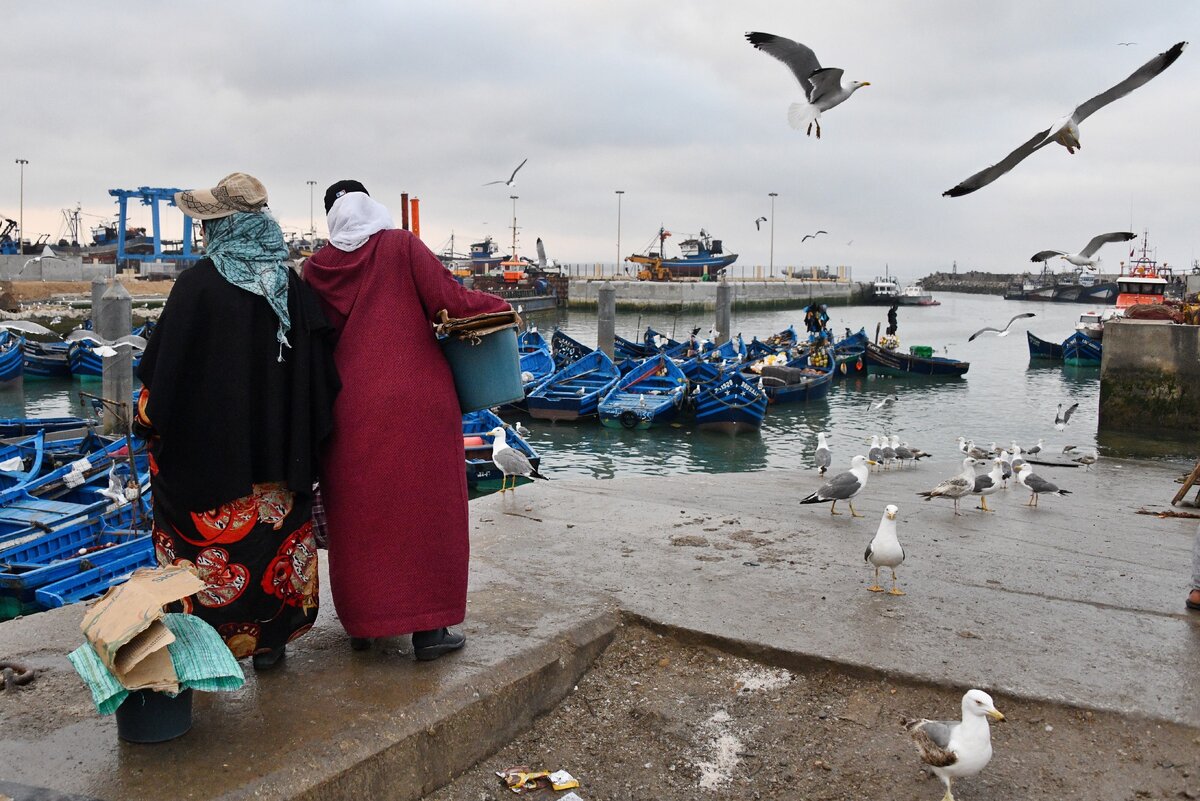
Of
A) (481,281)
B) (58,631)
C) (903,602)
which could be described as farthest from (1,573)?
(481,281)

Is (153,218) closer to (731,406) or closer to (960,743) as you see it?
(731,406)

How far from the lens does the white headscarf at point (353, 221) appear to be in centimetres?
284

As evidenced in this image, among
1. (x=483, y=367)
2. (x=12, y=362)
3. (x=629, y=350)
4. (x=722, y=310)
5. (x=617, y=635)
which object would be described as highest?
(x=483, y=367)

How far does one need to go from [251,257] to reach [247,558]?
2.73 ft

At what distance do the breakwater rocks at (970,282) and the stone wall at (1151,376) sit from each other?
340 feet

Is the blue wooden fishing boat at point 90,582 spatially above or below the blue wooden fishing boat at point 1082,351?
below

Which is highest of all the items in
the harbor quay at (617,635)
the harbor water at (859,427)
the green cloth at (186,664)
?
the green cloth at (186,664)

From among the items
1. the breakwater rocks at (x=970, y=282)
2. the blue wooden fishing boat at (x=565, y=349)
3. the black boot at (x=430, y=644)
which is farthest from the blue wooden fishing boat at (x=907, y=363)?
the breakwater rocks at (x=970, y=282)

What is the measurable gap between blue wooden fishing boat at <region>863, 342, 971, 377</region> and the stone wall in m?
13.3

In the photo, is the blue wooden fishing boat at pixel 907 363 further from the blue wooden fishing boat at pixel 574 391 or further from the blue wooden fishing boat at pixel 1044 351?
the blue wooden fishing boat at pixel 574 391

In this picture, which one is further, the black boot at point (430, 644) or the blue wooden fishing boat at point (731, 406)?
the blue wooden fishing boat at point (731, 406)

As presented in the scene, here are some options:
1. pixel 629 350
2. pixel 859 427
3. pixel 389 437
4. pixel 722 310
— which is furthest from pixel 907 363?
pixel 389 437

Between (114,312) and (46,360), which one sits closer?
(114,312)

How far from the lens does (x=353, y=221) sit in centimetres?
284
